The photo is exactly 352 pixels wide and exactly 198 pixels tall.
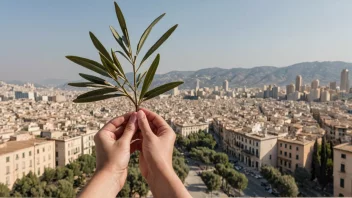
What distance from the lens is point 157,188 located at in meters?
0.87

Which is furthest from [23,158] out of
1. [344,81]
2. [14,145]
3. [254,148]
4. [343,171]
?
[344,81]

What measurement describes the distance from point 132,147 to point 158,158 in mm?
227

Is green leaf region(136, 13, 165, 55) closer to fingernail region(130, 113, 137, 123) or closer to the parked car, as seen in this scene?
fingernail region(130, 113, 137, 123)

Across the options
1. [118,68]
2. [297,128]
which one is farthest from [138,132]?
[297,128]

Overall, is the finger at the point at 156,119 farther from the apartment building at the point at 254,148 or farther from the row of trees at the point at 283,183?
the apartment building at the point at 254,148

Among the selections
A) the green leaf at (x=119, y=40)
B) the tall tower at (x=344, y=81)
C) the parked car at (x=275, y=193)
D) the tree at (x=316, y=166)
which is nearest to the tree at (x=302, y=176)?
the tree at (x=316, y=166)

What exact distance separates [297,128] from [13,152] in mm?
16701

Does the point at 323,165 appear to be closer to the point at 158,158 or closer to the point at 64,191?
the point at 64,191

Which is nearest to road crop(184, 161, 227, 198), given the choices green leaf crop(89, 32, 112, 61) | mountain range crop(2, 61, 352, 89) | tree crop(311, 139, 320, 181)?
tree crop(311, 139, 320, 181)

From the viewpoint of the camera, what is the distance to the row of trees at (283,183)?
10.7 metres

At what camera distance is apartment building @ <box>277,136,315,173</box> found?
14.4 m

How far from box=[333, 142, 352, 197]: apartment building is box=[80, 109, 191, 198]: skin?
10.9m

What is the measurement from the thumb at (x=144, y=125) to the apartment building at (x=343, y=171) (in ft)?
35.9

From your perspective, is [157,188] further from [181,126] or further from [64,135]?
[181,126]
